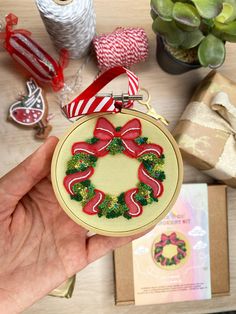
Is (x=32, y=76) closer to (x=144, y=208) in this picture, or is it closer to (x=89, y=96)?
(x=89, y=96)

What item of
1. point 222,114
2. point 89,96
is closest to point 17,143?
point 89,96

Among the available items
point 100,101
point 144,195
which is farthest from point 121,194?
point 100,101

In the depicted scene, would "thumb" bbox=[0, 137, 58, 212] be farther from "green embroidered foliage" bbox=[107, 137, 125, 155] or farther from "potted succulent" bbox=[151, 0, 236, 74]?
"potted succulent" bbox=[151, 0, 236, 74]

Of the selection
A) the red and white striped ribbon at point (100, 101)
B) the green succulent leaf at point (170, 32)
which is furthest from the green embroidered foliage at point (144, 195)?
the green succulent leaf at point (170, 32)

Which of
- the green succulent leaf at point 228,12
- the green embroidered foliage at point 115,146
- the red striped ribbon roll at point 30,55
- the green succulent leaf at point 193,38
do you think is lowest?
the green embroidered foliage at point 115,146

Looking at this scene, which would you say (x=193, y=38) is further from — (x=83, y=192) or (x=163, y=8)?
(x=83, y=192)

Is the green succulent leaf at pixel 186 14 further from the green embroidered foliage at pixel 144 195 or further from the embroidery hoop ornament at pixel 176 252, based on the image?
the embroidery hoop ornament at pixel 176 252

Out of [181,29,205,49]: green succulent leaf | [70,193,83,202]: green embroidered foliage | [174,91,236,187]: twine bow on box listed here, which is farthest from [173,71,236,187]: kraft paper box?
[70,193,83,202]: green embroidered foliage
